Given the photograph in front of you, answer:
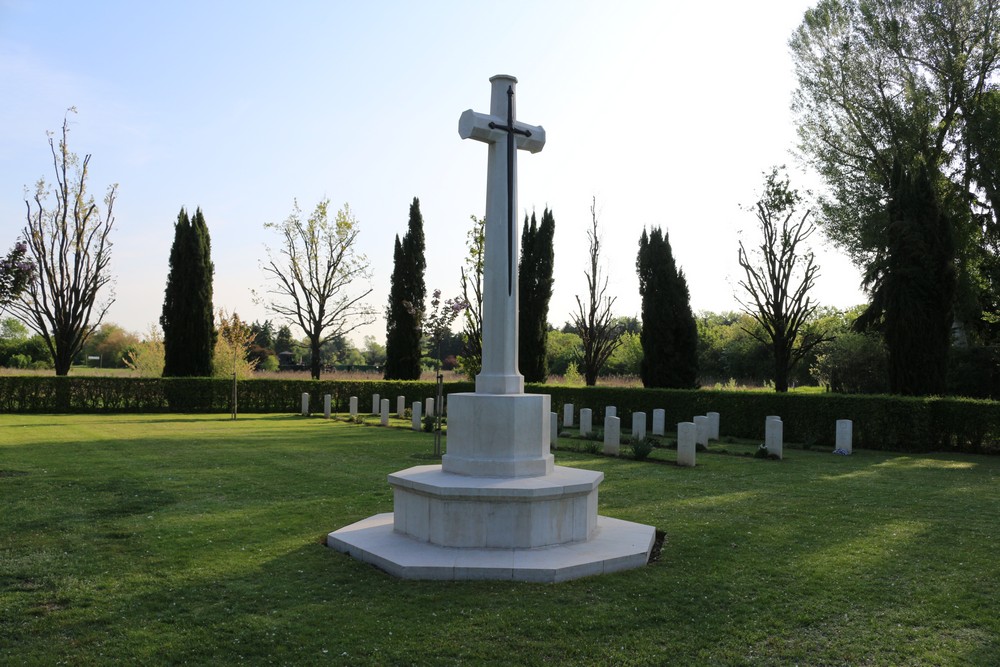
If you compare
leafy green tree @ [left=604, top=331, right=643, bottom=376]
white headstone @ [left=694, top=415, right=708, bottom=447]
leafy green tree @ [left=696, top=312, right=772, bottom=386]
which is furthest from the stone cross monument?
leafy green tree @ [left=604, top=331, right=643, bottom=376]

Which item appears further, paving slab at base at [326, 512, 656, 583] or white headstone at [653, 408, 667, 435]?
white headstone at [653, 408, 667, 435]

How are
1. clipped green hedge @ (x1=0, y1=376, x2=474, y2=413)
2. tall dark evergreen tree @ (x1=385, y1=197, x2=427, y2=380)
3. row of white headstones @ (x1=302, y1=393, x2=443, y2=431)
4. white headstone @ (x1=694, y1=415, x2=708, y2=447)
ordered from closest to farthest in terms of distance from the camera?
white headstone @ (x1=694, y1=415, x2=708, y2=447) < row of white headstones @ (x1=302, y1=393, x2=443, y2=431) < clipped green hedge @ (x1=0, y1=376, x2=474, y2=413) < tall dark evergreen tree @ (x1=385, y1=197, x2=427, y2=380)

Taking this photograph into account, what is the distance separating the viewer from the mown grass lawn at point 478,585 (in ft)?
12.8

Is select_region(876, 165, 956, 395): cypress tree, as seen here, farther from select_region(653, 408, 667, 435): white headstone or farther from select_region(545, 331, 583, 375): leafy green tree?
select_region(545, 331, 583, 375): leafy green tree

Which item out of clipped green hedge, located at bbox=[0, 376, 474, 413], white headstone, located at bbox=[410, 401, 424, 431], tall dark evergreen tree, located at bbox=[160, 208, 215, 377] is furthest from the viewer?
A: tall dark evergreen tree, located at bbox=[160, 208, 215, 377]

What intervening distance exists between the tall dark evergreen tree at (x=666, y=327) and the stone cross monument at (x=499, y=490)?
1548 cm

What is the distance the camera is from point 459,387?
25.9 meters

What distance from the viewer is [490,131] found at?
671 centimetres

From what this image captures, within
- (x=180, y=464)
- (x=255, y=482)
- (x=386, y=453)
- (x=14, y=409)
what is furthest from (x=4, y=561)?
(x=14, y=409)

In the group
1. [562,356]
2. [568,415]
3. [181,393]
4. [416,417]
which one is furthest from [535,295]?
[562,356]

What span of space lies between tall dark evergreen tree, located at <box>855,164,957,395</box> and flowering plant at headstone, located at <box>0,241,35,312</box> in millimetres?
18313

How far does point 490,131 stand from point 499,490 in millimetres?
3395

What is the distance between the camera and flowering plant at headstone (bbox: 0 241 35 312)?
9.89 meters

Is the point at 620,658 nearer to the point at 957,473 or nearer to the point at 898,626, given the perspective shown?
the point at 898,626
